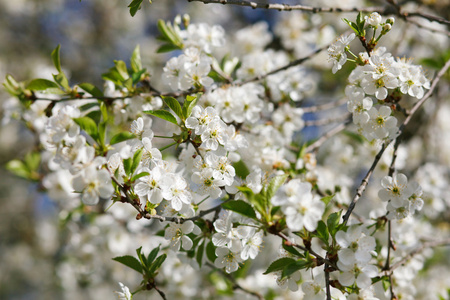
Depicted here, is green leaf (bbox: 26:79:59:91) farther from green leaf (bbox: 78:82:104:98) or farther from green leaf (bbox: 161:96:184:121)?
green leaf (bbox: 161:96:184:121)

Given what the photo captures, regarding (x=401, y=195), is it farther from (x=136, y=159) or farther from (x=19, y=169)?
(x=19, y=169)

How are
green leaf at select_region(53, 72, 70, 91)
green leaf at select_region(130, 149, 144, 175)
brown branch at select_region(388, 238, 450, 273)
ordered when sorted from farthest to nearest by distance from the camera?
green leaf at select_region(53, 72, 70, 91), brown branch at select_region(388, 238, 450, 273), green leaf at select_region(130, 149, 144, 175)

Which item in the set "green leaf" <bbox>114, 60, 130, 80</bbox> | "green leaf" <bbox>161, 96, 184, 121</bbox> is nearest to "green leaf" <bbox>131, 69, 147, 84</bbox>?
"green leaf" <bbox>114, 60, 130, 80</bbox>

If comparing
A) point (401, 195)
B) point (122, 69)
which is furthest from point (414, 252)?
point (122, 69)

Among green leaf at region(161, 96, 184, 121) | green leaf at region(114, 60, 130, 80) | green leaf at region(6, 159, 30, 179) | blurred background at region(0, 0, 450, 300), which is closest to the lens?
green leaf at region(161, 96, 184, 121)

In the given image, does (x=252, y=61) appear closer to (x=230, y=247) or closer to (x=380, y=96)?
(x=380, y=96)

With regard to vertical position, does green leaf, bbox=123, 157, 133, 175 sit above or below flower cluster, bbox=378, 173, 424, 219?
above

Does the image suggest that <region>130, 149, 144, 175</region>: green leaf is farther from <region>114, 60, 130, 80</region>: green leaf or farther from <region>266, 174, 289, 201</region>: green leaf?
<region>114, 60, 130, 80</region>: green leaf

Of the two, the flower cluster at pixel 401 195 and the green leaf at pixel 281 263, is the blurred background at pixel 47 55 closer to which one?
the flower cluster at pixel 401 195

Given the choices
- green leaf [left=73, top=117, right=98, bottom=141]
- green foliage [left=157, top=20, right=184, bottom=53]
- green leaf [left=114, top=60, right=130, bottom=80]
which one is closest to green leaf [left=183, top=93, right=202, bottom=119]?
green leaf [left=73, top=117, right=98, bottom=141]

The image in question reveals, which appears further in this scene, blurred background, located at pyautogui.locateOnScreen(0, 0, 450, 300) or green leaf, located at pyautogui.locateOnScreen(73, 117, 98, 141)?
blurred background, located at pyautogui.locateOnScreen(0, 0, 450, 300)

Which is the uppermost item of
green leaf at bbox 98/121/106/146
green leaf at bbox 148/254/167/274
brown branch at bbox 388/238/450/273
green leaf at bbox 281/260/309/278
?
green leaf at bbox 98/121/106/146

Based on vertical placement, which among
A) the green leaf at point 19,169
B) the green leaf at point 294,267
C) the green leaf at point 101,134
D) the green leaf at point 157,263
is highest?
the green leaf at point 101,134

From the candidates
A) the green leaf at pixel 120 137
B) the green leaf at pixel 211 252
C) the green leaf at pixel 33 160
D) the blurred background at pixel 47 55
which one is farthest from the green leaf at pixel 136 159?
the blurred background at pixel 47 55
